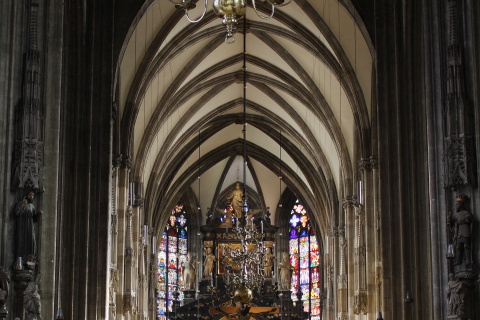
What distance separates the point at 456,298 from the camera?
14.9m

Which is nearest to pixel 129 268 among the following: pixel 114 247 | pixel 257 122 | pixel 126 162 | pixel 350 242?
pixel 114 247

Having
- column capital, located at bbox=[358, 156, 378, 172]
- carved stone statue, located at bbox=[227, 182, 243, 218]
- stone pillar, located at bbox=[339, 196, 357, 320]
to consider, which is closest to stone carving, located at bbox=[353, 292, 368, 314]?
stone pillar, located at bbox=[339, 196, 357, 320]

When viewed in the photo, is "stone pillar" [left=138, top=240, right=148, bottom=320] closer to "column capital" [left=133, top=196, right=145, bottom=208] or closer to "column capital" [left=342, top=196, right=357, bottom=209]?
"column capital" [left=133, top=196, right=145, bottom=208]

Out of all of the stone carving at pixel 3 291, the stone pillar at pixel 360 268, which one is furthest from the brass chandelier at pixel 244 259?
the stone carving at pixel 3 291

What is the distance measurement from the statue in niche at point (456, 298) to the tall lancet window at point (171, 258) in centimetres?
2911

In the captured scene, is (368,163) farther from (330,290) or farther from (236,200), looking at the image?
(236,200)

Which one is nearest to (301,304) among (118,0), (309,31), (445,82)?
(309,31)

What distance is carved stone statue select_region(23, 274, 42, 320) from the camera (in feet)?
48.7

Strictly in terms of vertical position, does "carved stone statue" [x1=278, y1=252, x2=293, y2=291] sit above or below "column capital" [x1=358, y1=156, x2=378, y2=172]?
below

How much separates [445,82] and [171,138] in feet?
69.1

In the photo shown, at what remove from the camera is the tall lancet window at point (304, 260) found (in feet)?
145

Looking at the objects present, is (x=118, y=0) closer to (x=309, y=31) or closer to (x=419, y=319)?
(x=309, y=31)

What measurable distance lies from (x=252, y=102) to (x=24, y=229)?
79.3 ft

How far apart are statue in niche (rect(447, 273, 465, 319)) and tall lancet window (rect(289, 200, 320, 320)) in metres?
28.4
